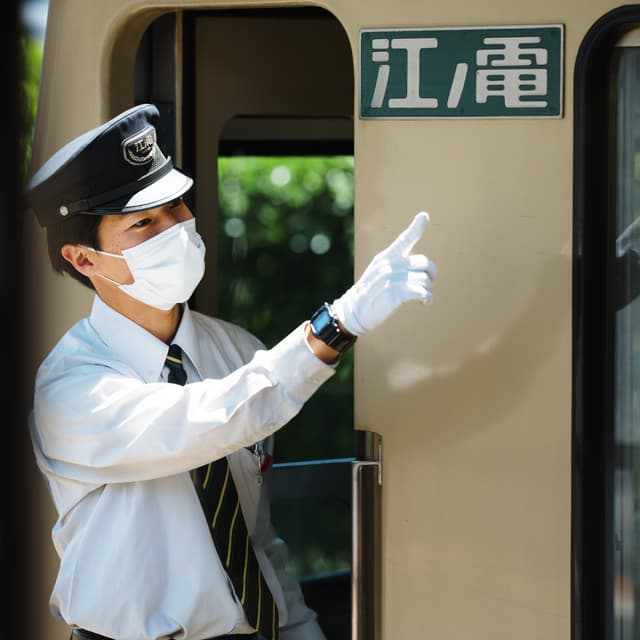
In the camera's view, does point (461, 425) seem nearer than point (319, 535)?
Yes

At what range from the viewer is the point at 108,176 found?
212 centimetres

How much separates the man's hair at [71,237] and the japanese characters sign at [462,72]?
519mm

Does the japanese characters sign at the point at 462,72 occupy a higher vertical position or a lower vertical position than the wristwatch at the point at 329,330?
higher

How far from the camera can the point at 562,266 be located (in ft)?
6.84

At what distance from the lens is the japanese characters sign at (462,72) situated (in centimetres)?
207

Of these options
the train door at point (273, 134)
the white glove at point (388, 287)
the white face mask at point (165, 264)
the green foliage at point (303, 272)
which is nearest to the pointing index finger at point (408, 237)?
the white glove at point (388, 287)

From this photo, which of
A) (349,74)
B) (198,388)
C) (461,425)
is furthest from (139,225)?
(349,74)

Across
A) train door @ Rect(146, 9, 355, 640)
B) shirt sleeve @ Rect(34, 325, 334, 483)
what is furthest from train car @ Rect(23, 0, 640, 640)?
train door @ Rect(146, 9, 355, 640)

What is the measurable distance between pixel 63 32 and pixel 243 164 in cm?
487

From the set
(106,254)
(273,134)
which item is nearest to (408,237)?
(106,254)

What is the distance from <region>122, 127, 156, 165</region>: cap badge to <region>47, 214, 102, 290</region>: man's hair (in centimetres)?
12

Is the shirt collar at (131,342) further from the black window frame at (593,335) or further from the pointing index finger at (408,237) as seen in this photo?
the black window frame at (593,335)

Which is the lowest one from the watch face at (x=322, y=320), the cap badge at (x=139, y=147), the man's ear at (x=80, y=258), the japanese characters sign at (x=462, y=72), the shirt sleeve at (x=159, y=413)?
the shirt sleeve at (x=159, y=413)

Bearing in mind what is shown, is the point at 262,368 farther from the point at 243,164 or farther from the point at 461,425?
the point at 243,164
